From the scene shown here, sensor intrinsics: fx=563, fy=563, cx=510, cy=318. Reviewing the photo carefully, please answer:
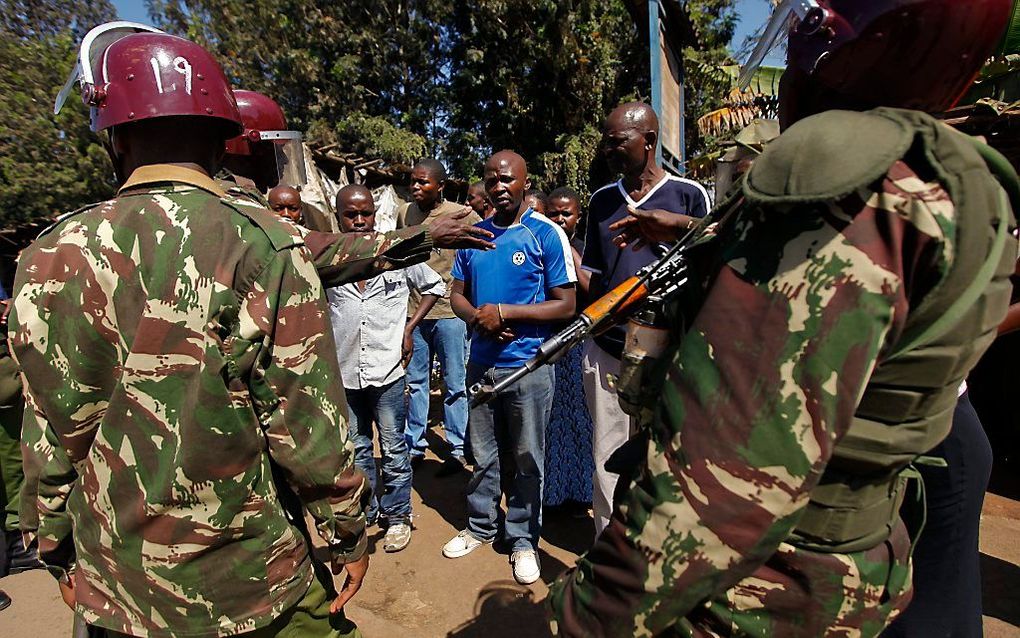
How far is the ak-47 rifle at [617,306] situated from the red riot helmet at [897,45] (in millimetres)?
505

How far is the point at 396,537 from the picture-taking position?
11.3 ft

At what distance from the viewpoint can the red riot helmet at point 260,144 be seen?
1969mm

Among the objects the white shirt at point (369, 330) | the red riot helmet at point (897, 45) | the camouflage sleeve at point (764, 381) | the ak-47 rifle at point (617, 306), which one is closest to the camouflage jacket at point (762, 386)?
the camouflage sleeve at point (764, 381)

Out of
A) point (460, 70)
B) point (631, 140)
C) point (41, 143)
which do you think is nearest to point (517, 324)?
point (631, 140)

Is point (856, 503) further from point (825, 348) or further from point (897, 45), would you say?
point (897, 45)

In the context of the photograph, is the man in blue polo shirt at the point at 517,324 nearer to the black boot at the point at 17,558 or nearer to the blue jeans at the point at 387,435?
the blue jeans at the point at 387,435

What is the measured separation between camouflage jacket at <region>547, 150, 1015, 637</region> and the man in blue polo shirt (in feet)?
6.78

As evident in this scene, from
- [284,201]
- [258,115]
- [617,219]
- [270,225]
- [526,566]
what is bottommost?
[526,566]

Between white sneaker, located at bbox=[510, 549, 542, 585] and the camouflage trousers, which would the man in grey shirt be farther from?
the camouflage trousers

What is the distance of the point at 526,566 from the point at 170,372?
7.65ft

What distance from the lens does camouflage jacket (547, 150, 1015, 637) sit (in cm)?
74

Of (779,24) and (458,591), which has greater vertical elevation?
(779,24)

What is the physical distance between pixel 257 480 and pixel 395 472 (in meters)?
2.08

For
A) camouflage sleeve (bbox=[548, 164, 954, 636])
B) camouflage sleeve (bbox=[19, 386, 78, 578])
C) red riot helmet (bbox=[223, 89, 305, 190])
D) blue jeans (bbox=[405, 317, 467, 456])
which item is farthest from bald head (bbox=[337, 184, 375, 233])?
camouflage sleeve (bbox=[548, 164, 954, 636])
